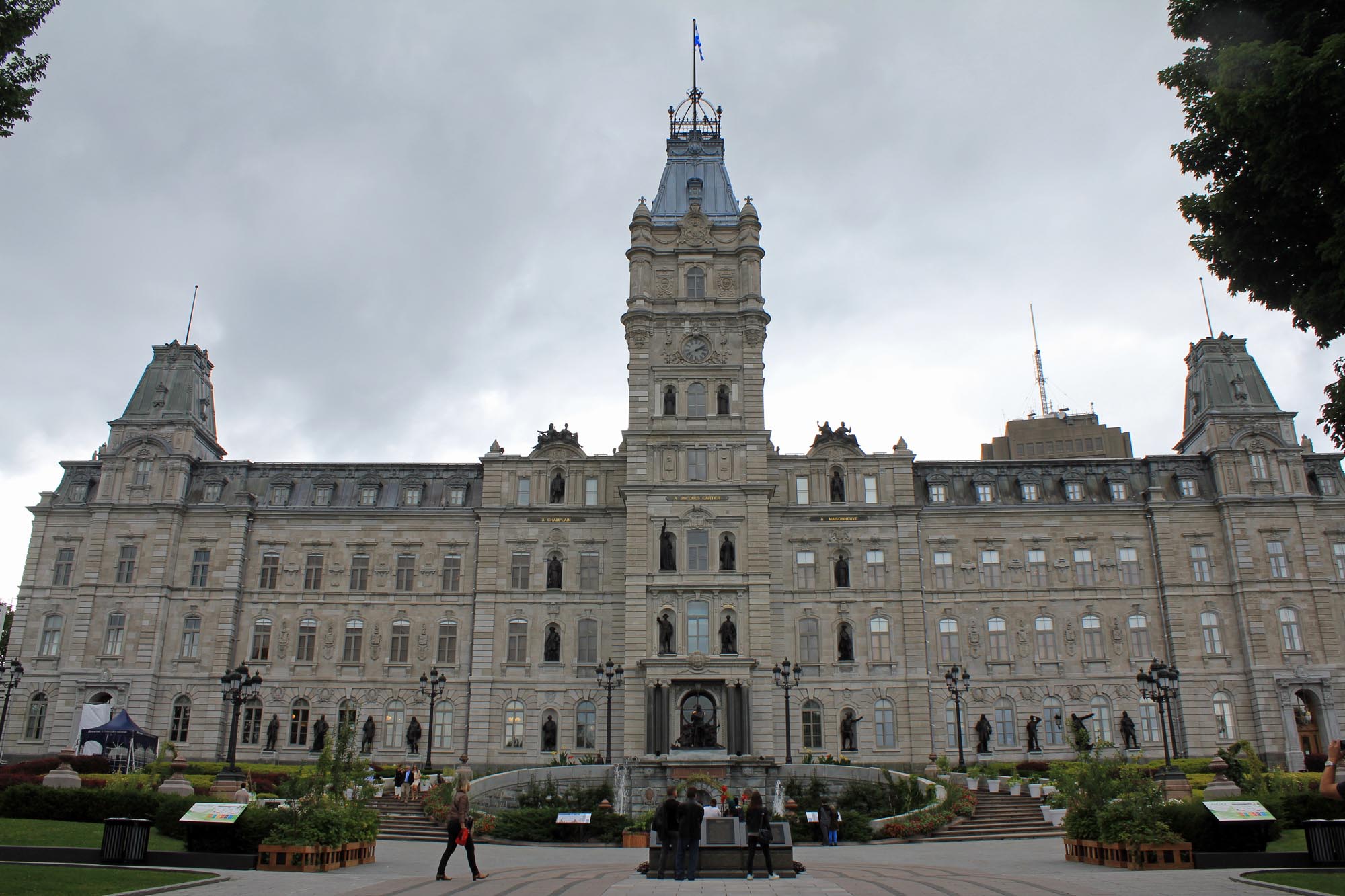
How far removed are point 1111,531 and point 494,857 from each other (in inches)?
1515

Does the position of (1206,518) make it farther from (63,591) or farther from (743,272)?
(63,591)

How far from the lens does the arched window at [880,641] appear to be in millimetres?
51250

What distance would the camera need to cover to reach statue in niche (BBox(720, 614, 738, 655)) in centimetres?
4884

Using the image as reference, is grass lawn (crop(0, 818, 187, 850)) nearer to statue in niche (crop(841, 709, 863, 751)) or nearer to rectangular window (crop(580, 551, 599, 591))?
rectangular window (crop(580, 551, 599, 591))

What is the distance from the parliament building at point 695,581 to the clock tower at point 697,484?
0.14m

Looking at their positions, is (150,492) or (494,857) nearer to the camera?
(494,857)

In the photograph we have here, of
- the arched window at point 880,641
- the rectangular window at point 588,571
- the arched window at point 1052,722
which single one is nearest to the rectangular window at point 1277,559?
the arched window at point 1052,722

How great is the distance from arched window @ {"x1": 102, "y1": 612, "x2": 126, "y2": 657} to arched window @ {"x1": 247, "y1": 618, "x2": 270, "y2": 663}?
19.9 feet

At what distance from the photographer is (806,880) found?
1994cm

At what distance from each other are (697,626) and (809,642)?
20.2ft

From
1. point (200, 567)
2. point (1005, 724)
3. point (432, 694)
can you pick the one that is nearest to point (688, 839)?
point (432, 694)

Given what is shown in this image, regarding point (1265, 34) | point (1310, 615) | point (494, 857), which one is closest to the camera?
point (1265, 34)

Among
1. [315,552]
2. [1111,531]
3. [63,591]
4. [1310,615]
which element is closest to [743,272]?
[1111,531]

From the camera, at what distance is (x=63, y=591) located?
2076 inches
